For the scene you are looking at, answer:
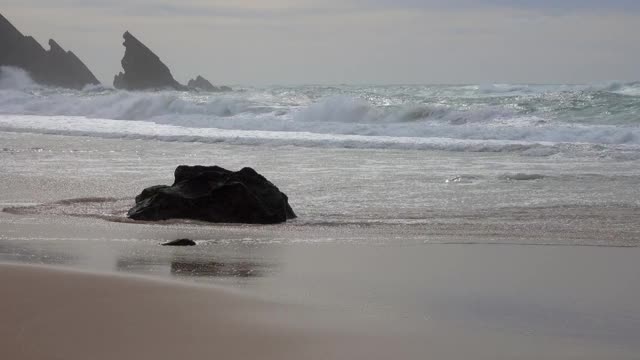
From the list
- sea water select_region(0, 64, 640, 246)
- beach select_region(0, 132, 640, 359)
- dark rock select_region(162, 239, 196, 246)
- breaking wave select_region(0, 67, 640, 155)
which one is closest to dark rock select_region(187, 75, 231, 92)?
breaking wave select_region(0, 67, 640, 155)

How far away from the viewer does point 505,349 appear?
4.47 metres

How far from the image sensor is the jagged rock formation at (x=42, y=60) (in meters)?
76.0

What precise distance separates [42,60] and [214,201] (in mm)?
74124

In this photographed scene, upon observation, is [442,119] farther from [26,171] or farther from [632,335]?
[632,335]

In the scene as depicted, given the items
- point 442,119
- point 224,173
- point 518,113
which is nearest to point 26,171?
point 224,173

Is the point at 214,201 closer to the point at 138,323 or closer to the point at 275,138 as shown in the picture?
the point at 138,323

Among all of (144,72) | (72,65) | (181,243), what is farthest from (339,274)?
(72,65)

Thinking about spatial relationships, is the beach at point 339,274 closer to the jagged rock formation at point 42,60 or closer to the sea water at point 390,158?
the sea water at point 390,158

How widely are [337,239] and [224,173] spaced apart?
5.88 ft

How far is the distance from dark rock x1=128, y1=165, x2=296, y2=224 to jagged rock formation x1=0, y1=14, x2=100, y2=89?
222 feet

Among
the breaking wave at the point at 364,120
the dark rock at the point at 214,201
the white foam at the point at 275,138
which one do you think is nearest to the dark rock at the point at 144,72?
the breaking wave at the point at 364,120

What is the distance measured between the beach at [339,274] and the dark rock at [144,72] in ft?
209

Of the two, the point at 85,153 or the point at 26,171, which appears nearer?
the point at 26,171

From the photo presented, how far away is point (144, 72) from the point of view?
75.9 meters
